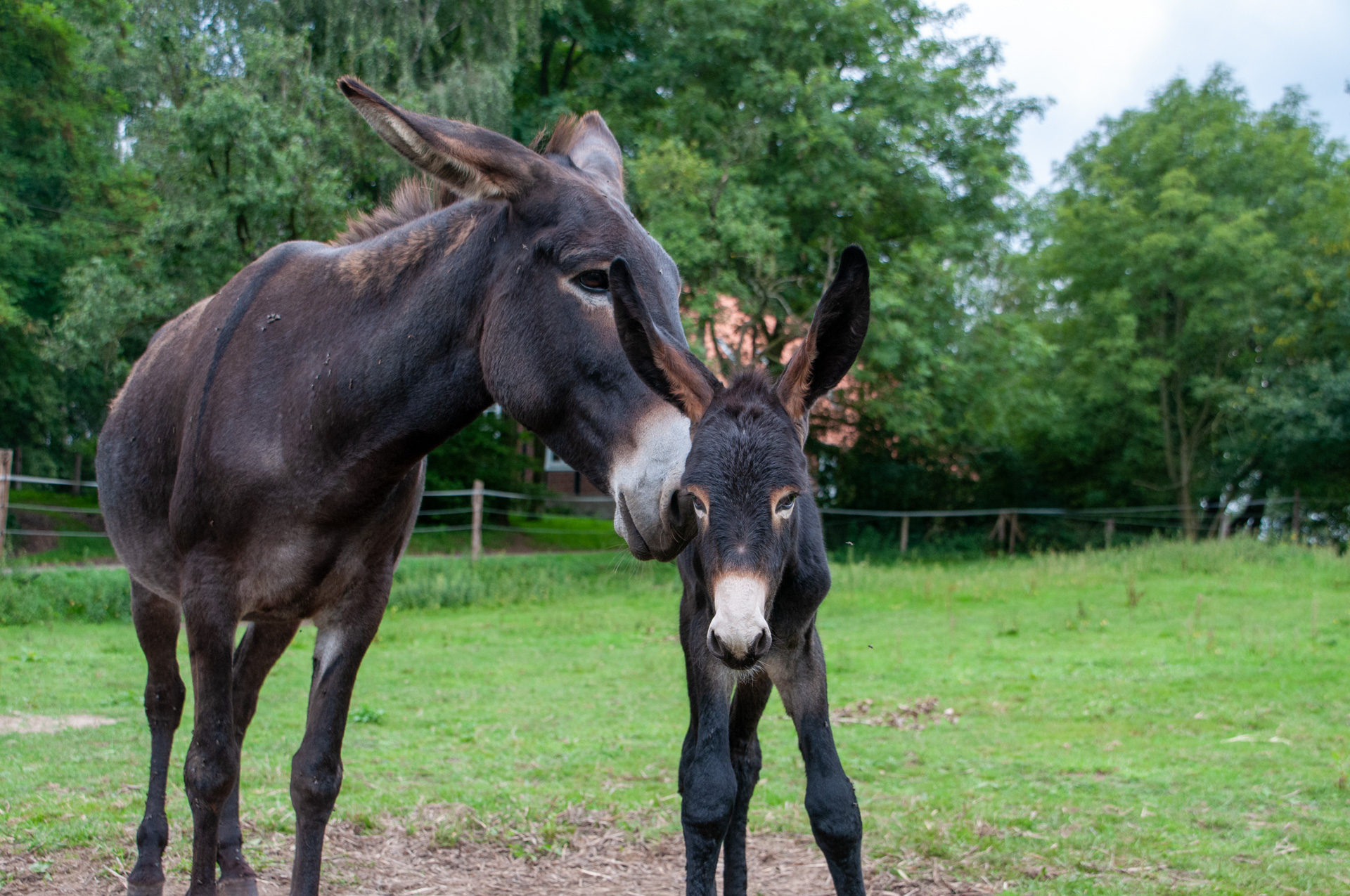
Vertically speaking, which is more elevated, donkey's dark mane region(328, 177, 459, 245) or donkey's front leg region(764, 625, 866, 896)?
donkey's dark mane region(328, 177, 459, 245)

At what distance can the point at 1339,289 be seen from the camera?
2620 centimetres

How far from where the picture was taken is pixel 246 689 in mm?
4219

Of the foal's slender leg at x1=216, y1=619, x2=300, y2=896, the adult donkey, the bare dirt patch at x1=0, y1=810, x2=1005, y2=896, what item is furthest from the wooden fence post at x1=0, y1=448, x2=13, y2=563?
the adult donkey

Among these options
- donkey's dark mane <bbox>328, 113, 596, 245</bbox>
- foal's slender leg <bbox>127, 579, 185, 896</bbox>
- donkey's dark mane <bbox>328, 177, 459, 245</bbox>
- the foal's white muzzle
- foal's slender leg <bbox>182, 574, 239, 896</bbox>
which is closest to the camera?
the foal's white muzzle

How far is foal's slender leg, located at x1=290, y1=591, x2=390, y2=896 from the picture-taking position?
355 centimetres

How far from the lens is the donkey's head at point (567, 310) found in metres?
2.74

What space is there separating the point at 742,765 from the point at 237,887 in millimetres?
2093

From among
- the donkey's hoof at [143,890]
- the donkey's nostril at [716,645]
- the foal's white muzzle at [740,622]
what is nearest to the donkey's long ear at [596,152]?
the foal's white muzzle at [740,622]

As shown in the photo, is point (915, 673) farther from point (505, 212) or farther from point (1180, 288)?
point (1180, 288)

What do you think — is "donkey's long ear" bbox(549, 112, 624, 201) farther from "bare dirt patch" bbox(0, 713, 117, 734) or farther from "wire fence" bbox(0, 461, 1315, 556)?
"wire fence" bbox(0, 461, 1315, 556)

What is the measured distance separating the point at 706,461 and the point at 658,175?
17.4m

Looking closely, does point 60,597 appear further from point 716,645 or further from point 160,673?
point 716,645

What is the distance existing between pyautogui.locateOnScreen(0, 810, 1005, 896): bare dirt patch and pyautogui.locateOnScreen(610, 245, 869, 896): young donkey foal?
2.86 feet

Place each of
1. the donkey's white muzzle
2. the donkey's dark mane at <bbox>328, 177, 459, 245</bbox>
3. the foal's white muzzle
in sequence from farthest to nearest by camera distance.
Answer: the donkey's dark mane at <bbox>328, 177, 459, 245</bbox>
the donkey's white muzzle
the foal's white muzzle
